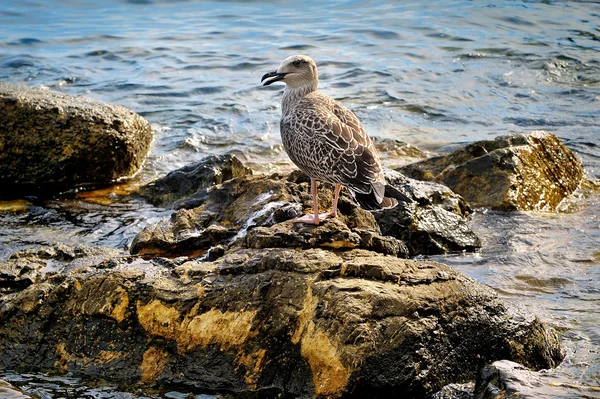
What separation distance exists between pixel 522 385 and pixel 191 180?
5.48 m

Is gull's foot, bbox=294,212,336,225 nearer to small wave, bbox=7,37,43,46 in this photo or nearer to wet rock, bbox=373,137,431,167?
wet rock, bbox=373,137,431,167

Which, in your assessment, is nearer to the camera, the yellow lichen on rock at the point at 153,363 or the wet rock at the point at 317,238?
the yellow lichen on rock at the point at 153,363

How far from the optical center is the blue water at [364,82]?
24.7 ft

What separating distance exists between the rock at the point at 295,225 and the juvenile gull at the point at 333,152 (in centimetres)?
24

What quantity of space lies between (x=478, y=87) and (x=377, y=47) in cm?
331

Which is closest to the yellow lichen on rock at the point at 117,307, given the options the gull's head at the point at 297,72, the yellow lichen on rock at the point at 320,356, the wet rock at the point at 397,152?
the yellow lichen on rock at the point at 320,356

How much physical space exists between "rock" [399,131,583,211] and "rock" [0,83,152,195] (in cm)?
347

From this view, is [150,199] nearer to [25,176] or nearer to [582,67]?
[25,176]

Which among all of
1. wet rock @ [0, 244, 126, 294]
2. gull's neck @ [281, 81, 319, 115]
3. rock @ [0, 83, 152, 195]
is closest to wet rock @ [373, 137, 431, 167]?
rock @ [0, 83, 152, 195]

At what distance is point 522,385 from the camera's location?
435 centimetres

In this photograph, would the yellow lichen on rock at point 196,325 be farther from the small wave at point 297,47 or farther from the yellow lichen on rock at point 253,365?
the small wave at point 297,47

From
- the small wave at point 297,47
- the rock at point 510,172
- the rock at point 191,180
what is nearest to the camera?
the rock at point 510,172

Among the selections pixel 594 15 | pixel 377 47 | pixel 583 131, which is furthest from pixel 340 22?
pixel 583 131

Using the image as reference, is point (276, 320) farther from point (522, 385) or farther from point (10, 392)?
point (10, 392)
